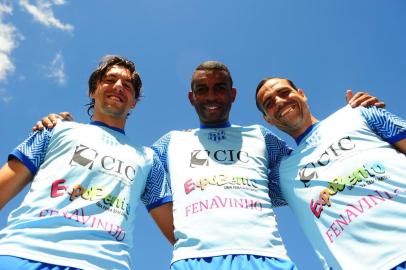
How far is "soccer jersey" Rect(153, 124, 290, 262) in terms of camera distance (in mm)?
3779

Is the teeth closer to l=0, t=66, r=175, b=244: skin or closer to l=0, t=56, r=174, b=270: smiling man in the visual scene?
l=0, t=56, r=174, b=270: smiling man

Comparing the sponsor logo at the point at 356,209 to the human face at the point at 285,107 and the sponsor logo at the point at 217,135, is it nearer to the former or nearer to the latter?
the human face at the point at 285,107

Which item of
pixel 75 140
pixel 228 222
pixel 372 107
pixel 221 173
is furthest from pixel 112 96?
pixel 372 107

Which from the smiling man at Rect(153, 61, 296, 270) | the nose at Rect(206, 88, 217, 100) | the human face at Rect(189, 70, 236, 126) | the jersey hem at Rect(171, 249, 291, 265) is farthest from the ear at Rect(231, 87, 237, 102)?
the jersey hem at Rect(171, 249, 291, 265)

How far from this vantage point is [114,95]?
5102 millimetres

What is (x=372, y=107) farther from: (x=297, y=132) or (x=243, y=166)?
(x=243, y=166)

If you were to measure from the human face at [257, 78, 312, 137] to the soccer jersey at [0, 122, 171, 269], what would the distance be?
1.95m

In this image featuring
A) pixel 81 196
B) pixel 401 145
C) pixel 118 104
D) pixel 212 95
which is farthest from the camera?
pixel 212 95

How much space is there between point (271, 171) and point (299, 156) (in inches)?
19.7

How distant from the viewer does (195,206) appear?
4.15 metres

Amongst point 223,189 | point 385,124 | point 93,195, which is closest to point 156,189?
point 223,189

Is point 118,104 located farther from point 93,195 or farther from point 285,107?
point 285,107

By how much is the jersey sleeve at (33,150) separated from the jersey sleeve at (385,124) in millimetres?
4007

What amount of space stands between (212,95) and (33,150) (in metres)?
2.52
